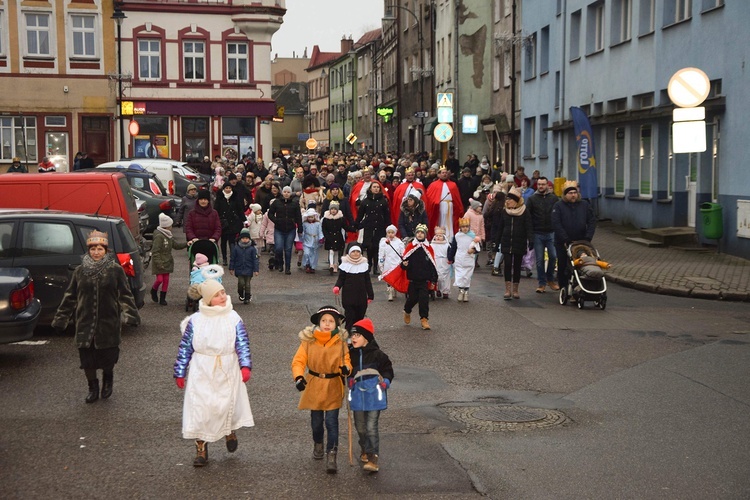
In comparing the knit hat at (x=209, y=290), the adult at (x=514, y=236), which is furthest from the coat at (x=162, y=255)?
the knit hat at (x=209, y=290)

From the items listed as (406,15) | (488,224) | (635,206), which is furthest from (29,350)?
(406,15)

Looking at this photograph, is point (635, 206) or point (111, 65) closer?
point (635, 206)

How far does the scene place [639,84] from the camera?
1203 inches

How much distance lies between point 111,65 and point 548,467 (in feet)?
172

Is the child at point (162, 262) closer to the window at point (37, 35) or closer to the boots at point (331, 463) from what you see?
the boots at point (331, 463)

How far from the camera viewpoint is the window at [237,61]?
59312 mm

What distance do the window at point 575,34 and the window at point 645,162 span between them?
6925 mm

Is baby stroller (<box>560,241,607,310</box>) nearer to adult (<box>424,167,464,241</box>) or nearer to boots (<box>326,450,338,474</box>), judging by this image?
adult (<box>424,167,464,241</box>)

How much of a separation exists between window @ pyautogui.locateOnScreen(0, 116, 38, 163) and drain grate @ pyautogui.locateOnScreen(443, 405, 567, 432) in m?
49.5

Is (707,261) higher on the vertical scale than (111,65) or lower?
lower

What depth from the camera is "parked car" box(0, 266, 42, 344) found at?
39.7ft

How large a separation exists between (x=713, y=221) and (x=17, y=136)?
40.5 meters

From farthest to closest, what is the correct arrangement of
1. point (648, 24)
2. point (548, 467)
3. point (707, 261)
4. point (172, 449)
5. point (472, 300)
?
1. point (648, 24)
2. point (707, 261)
3. point (472, 300)
4. point (172, 449)
5. point (548, 467)

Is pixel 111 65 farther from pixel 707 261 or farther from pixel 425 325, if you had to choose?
pixel 425 325
